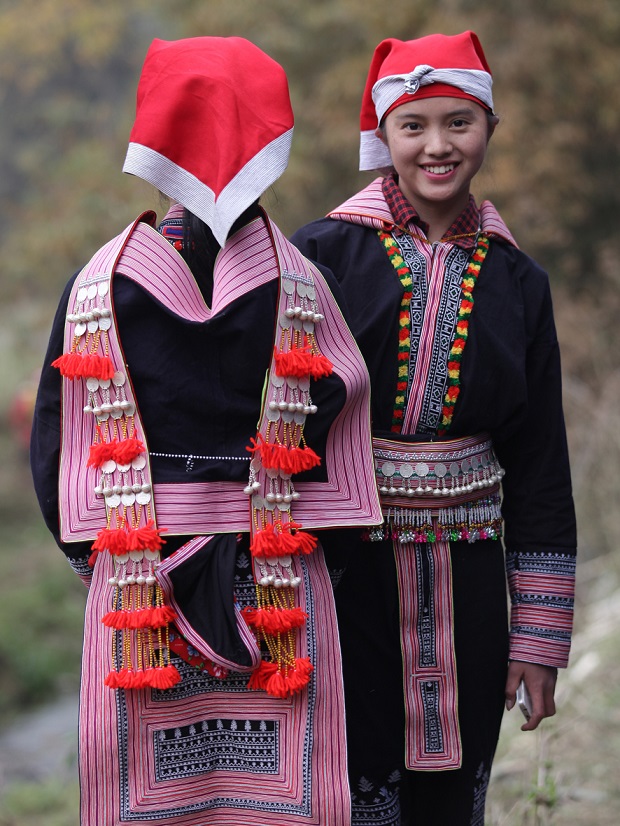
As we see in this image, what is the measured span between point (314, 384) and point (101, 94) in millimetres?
17711

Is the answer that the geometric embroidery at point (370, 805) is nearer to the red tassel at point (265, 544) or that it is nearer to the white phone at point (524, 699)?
the white phone at point (524, 699)

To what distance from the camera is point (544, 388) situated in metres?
2.39

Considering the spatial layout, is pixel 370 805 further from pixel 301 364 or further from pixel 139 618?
pixel 301 364

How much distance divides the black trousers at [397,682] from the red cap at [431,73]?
0.90m

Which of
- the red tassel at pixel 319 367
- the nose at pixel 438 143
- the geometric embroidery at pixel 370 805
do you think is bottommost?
the geometric embroidery at pixel 370 805

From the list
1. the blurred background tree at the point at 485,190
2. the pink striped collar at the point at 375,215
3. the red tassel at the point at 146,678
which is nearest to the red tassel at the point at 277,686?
the red tassel at the point at 146,678

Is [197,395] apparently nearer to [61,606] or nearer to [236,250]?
[236,250]

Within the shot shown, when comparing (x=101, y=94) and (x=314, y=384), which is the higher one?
(x=101, y=94)

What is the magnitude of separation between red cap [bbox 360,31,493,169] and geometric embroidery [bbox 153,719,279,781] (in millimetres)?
1244

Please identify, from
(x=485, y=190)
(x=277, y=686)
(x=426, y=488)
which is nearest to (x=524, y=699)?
Result: (x=426, y=488)

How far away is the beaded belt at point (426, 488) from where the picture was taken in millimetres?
2258

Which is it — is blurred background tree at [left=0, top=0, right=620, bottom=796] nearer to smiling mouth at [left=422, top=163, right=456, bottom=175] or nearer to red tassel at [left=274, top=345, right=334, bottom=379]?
smiling mouth at [left=422, top=163, right=456, bottom=175]

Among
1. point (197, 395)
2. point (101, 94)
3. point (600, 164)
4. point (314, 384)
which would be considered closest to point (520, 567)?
point (314, 384)

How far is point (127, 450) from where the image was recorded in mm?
1839
